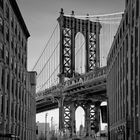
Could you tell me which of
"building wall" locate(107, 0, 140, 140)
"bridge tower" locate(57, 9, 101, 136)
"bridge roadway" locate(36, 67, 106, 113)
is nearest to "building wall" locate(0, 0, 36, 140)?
"building wall" locate(107, 0, 140, 140)

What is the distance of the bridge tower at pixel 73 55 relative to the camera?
129262 mm

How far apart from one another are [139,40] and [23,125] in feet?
91.8

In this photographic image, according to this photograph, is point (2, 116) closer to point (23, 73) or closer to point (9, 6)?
point (9, 6)

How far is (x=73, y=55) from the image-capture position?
133 meters

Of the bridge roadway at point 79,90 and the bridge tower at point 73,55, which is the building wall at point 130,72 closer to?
the bridge roadway at point 79,90

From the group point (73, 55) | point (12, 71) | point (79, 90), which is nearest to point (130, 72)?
point (12, 71)

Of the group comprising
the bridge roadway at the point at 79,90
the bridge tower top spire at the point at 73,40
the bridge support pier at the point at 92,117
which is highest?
the bridge tower top spire at the point at 73,40

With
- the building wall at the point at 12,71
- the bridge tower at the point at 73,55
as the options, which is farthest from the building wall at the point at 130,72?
the bridge tower at the point at 73,55

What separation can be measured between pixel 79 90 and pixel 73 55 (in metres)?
21.9

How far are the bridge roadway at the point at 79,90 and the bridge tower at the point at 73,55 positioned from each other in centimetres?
541

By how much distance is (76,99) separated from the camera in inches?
4951

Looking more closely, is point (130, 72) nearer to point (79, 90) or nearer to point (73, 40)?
point (79, 90)

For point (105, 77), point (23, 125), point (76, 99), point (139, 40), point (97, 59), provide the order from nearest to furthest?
point (139, 40) < point (23, 125) < point (105, 77) < point (76, 99) < point (97, 59)

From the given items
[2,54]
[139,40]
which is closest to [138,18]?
[139,40]
